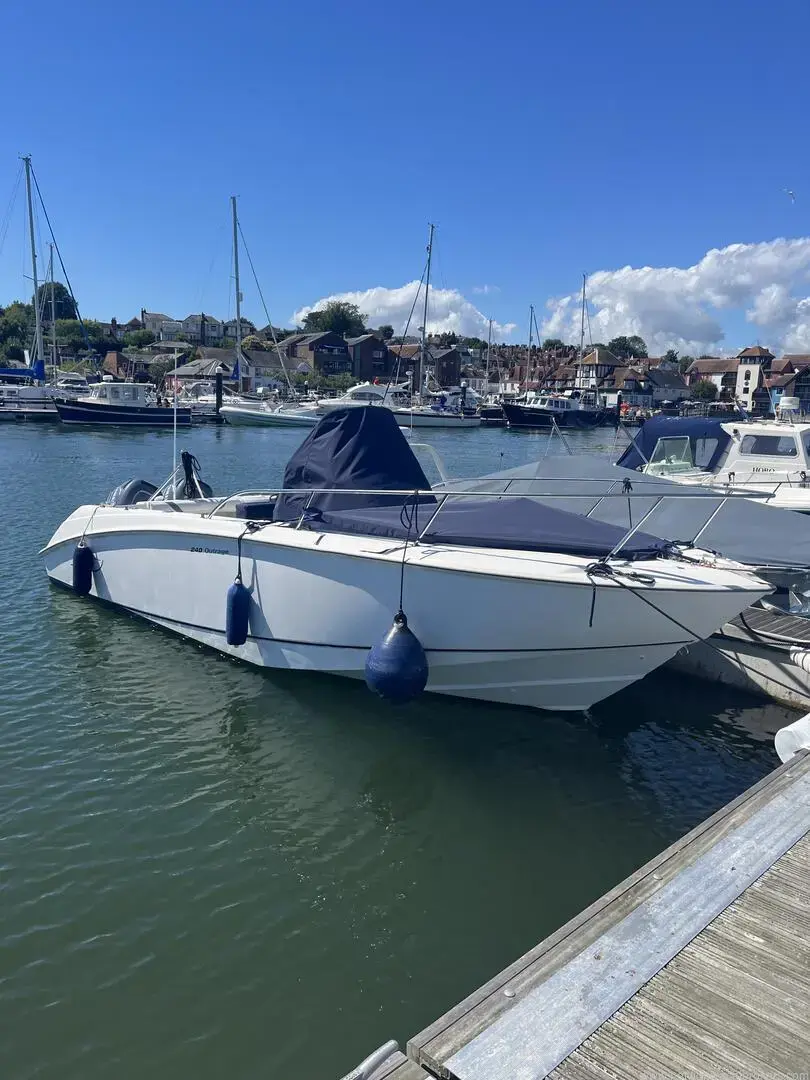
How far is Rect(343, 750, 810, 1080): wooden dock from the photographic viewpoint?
3.12m

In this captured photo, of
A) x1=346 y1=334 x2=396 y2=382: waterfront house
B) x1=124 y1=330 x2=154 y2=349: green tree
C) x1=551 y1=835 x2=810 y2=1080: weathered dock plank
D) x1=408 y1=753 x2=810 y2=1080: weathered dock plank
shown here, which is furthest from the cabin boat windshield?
x1=124 y1=330 x2=154 y2=349: green tree

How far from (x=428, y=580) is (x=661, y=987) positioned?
4.23 meters

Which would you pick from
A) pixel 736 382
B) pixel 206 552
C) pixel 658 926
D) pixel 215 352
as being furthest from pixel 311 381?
pixel 658 926

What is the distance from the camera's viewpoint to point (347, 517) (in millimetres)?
8438

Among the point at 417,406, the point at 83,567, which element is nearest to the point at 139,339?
the point at 417,406

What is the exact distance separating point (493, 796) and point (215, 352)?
99302mm

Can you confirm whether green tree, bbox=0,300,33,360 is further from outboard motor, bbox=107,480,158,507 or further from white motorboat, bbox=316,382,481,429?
outboard motor, bbox=107,480,158,507

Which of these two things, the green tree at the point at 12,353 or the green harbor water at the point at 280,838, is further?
the green tree at the point at 12,353

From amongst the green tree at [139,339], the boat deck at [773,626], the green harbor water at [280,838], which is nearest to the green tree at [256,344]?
the green tree at [139,339]

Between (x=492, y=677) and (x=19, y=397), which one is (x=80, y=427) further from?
(x=492, y=677)

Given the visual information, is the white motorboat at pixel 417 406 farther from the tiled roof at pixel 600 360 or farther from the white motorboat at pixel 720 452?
the tiled roof at pixel 600 360

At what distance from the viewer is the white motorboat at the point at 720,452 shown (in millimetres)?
14773

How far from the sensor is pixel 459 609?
7.29 m

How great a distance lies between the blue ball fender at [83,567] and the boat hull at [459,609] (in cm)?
211
